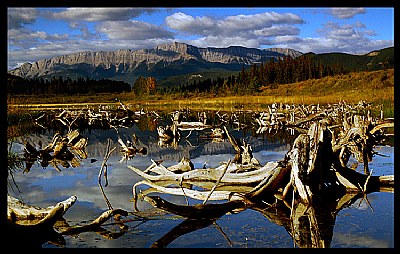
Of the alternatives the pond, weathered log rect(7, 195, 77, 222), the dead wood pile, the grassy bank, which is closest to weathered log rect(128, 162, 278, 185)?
the dead wood pile

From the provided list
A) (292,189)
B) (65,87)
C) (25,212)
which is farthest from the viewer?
(65,87)

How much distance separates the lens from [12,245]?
232 inches

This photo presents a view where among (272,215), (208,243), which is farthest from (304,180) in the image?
(208,243)

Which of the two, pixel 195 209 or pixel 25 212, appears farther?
pixel 195 209

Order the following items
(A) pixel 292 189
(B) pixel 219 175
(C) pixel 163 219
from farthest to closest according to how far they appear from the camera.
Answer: (B) pixel 219 175 → (A) pixel 292 189 → (C) pixel 163 219

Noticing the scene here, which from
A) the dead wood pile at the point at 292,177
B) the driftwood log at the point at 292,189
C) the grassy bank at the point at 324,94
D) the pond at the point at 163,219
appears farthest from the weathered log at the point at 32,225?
the grassy bank at the point at 324,94

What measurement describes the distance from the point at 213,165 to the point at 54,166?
15.9 feet

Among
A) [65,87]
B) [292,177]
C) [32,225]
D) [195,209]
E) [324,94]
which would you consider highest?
[65,87]

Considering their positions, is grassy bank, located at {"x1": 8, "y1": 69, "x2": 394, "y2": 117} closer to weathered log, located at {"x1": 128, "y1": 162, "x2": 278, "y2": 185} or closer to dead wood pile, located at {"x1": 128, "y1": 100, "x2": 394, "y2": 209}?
dead wood pile, located at {"x1": 128, "y1": 100, "x2": 394, "y2": 209}

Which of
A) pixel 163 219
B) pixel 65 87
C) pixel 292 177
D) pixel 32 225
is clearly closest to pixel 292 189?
pixel 292 177

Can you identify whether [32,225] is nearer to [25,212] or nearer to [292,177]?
[25,212]

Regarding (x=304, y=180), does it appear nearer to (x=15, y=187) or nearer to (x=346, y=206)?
(x=346, y=206)

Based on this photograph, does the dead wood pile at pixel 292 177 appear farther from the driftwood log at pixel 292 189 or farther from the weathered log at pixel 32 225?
the weathered log at pixel 32 225
